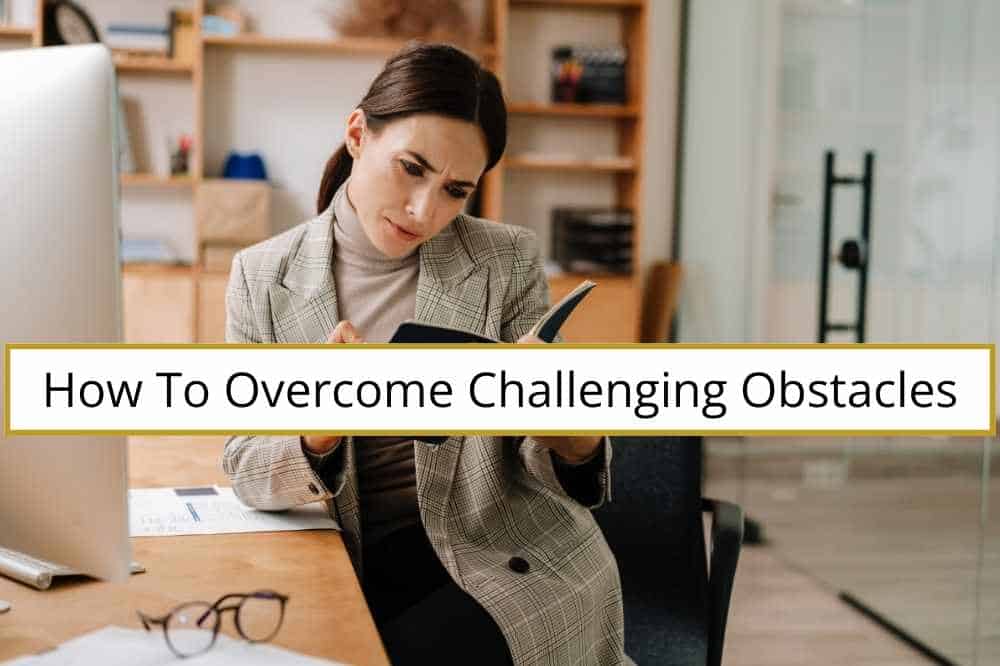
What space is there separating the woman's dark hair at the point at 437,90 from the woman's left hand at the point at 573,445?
1.13ft

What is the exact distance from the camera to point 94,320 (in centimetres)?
81

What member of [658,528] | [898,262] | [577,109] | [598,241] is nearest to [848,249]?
[898,262]

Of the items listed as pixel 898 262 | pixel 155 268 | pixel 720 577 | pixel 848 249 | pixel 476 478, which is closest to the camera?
pixel 476 478

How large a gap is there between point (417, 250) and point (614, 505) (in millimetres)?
559

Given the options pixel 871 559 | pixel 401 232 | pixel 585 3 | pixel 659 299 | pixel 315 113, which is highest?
pixel 585 3

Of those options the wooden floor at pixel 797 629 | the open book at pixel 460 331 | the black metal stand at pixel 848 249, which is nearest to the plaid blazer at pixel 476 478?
the open book at pixel 460 331

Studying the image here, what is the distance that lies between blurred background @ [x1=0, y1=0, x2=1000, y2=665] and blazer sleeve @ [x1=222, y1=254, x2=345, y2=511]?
65.6 inches

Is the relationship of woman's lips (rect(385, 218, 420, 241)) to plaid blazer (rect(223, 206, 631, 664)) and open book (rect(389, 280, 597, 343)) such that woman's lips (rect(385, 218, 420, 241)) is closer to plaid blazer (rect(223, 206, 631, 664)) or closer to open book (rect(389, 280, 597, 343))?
plaid blazer (rect(223, 206, 631, 664))

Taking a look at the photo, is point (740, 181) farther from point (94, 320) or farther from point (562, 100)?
point (94, 320)

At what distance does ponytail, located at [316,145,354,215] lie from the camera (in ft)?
5.35

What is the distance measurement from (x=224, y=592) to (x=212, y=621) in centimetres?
9

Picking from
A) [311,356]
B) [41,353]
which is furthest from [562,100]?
[41,353]

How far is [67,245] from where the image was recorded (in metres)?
0.80

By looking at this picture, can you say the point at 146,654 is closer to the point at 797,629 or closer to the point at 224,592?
the point at 224,592
